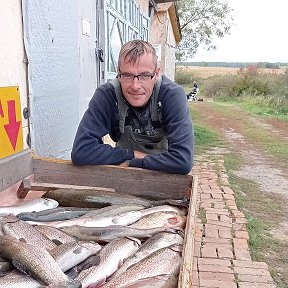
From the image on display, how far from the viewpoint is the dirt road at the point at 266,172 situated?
488 cm

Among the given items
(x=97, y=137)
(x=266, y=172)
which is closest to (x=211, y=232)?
(x=97, y=137)

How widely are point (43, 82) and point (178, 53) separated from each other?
35293 mm

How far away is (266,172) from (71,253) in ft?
24.3

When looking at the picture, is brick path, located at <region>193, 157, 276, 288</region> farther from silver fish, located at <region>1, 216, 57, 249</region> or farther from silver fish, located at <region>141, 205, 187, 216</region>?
silver fish, located at <region>1, 216, 57, 249</region>

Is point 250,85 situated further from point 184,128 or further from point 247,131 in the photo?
point 184,128

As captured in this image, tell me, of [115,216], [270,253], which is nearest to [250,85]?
[270,253]

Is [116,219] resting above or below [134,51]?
below

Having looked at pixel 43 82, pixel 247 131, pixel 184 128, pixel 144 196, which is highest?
pixel 43 82

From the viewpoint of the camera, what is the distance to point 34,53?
4.07 meters

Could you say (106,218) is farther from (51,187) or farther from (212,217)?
(212,217)

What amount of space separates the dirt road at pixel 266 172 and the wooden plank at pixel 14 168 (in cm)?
250

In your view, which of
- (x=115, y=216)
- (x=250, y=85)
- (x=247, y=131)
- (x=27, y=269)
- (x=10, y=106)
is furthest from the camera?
(x=250, y=85)

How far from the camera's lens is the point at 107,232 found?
7.77 ft

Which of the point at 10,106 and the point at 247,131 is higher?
the point at 10,106
